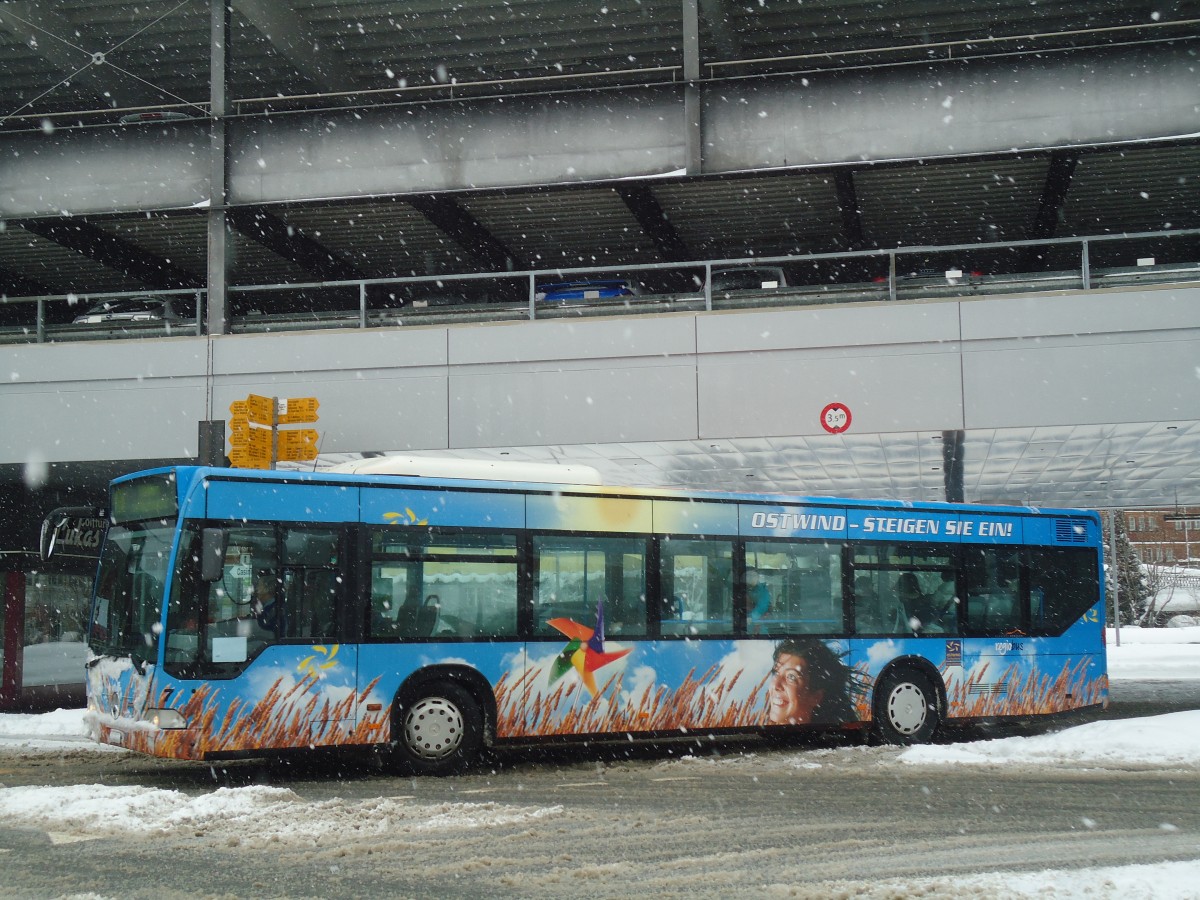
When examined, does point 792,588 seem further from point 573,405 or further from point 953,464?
point 953,464

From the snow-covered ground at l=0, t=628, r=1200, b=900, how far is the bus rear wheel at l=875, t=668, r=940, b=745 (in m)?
1.27

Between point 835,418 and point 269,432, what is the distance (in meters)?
7.50

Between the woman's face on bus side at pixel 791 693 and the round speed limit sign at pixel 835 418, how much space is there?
4620 millimetres

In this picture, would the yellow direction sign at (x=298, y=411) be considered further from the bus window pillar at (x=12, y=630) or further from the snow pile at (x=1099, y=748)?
the snow pile at (x=1099, y=748)

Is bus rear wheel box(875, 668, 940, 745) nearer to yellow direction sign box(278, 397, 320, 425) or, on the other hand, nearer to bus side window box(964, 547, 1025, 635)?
bus side window box(964, 547, 1025, 635)

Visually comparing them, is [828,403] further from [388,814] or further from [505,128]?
[388,814]

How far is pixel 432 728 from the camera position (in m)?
11.6

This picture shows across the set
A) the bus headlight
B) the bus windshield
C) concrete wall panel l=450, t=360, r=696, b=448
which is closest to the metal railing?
concrete wall panel l=450, t=360, r=696, b=448

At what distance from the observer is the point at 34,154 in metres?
19.8

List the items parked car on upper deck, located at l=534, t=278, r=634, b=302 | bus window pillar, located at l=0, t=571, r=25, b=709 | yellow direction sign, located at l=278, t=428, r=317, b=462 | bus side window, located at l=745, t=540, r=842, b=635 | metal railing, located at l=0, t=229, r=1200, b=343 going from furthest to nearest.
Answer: parked car on upper deck, located at l=534, t=278, r=634, b=302 < bus window pillar, located at l=0, t=571, r=25, b=709 < metal railing, located at l=0, t=229, r=1200, b=343 < yellow direction sign, located at l=278, t=428, r=317, b=462 < bus side window, located at l=745, t=540, r=842, b=635

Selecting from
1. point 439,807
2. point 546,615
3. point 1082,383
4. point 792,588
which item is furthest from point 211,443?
point 1082,383

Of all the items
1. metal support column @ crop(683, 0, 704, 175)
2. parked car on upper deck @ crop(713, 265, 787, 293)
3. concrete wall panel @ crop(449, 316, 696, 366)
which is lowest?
concrete wall panel @ crop(449, 316, 696, 366)

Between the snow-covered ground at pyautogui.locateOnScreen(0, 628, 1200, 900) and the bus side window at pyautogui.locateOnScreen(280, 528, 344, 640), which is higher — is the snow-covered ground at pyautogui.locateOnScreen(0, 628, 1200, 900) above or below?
below

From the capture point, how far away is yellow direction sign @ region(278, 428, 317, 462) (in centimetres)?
1448
